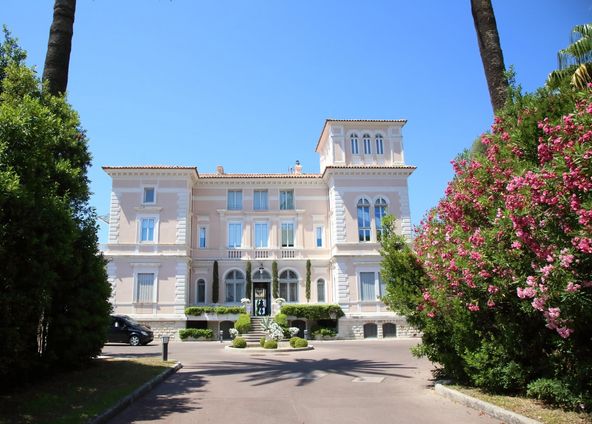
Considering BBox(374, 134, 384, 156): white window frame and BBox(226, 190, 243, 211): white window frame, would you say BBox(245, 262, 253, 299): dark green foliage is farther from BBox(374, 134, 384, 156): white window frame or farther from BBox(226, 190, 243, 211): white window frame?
BBox(374, 134, 384, 156): white window frame

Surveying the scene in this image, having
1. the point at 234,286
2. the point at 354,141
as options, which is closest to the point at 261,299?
the point at 234,286

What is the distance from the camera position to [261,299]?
34.1 metres

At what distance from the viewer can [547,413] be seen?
22.9ft

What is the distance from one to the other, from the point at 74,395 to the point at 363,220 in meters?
25.9

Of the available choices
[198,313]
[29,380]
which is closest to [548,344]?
[29,380]

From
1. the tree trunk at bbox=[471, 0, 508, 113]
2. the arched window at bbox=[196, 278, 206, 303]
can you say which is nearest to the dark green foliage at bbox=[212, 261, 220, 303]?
the arched window at bbox=[196, 278, 206, 303]

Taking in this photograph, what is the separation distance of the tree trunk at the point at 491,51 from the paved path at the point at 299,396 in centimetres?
652

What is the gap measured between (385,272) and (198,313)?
2244 centimetres

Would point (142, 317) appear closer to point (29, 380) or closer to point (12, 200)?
point (29, 380)

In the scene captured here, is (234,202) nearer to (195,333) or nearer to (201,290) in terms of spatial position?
(201,290)

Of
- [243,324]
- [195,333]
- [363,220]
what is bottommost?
[195,333]

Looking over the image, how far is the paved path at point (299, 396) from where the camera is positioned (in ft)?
25.9

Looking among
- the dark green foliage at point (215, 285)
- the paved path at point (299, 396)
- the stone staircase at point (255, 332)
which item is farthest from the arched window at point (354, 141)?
the paved path at point (299, 396)

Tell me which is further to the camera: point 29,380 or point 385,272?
point 385,272
